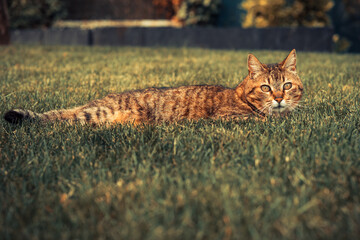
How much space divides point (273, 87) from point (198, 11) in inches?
621

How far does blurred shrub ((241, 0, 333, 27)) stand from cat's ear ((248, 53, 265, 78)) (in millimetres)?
11933

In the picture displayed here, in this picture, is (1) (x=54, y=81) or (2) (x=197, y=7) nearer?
(1) (x=54, y=81)

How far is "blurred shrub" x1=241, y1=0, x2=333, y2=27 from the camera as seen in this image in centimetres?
1412

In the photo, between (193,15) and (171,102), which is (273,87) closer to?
(171,102)

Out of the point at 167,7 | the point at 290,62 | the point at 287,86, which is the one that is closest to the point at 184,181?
the point at 287,86

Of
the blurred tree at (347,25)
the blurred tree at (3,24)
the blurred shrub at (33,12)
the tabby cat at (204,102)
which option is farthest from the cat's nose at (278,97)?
the blurred shrub at (33,12)

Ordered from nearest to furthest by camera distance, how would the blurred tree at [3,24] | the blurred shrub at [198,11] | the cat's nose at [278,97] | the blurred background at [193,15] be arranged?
1. the cat's nose at [278,97]
2. the blurred tree at [3,24]
3. the blurred background at [193,15]
4. the blurred shrub at [198,11]

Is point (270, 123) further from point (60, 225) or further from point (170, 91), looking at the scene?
point (60, 225)

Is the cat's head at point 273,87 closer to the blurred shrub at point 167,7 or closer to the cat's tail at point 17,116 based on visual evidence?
the cat's tail at point 17,116

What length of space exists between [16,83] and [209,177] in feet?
15.9

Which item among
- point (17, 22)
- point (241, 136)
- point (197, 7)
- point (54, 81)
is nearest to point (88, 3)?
point (17, 22)

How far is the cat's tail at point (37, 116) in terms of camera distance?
9.56 feet

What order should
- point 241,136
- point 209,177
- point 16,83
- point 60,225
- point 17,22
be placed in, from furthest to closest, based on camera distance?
point 17,22, point 16,83, point 241,136, point 209,177, point 60,225

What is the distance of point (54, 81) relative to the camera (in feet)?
18.3
